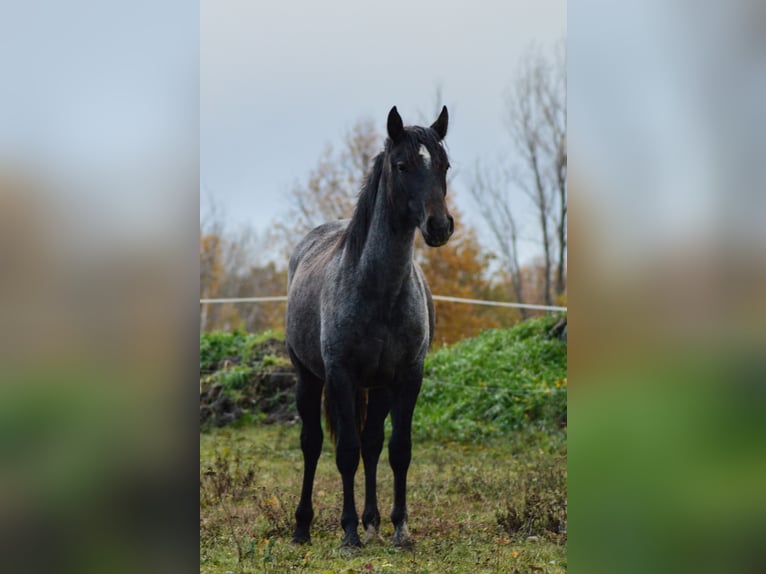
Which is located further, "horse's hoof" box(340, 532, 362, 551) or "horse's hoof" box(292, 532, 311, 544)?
"horse's hoof" box(292, 532, 311, 544)

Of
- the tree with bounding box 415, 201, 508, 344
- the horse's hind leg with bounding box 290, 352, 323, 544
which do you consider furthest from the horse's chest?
the tree with bounding box 415, 201, 508, 344

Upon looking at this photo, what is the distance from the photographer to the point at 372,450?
4.87m

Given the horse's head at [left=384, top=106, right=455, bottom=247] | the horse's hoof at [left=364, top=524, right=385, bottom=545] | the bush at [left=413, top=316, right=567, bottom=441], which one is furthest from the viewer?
the bush at [left=413, top=316, right=567, bottom=441]

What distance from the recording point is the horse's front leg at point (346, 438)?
14.7ft

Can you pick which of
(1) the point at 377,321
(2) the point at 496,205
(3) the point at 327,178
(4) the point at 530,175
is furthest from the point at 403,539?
(4) the point at 530,175

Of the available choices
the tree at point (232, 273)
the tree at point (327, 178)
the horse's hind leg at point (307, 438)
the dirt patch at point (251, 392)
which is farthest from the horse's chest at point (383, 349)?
the tree at point (232, 273)

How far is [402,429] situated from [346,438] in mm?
327

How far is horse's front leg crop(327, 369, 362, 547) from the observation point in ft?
14.7

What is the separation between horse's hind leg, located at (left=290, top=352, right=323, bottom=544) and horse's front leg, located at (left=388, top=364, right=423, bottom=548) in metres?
0.59

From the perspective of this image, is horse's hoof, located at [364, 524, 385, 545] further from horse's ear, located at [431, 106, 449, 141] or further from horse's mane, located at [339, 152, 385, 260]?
horse's ear, located at [431, 106, 449, 141]

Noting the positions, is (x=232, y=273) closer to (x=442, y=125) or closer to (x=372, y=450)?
(x=372, y=450)
